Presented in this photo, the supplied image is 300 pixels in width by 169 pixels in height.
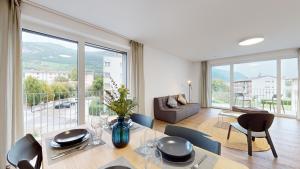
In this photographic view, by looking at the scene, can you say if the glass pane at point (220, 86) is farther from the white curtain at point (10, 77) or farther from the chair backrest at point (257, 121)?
the white curtain at point (10, 77)

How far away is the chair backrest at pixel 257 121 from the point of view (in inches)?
80.0

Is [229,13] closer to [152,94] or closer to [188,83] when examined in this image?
[152,94]

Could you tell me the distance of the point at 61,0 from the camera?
1869 mm

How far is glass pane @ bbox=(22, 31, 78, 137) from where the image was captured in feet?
7.25

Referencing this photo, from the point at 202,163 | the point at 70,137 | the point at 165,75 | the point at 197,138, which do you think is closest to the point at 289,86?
the point at 165,75

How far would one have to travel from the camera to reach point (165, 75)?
15.9 ft

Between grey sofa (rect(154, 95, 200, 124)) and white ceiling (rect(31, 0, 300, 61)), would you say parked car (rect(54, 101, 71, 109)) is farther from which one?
grey sofa (rect(154, 95, 200, 124))

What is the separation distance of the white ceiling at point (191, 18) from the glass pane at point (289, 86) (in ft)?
4.40

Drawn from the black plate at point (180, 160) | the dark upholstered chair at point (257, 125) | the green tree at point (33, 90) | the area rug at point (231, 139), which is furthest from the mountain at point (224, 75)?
the green tree at point (33, 90)

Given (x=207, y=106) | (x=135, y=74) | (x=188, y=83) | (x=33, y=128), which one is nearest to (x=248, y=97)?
(x=207, y=106)

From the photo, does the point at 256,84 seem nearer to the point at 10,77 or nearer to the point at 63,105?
the point at 63,105

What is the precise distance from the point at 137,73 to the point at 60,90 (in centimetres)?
176

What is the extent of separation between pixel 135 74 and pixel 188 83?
3.43m

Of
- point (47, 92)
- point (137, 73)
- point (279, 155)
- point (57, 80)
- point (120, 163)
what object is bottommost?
point (279, 155)
